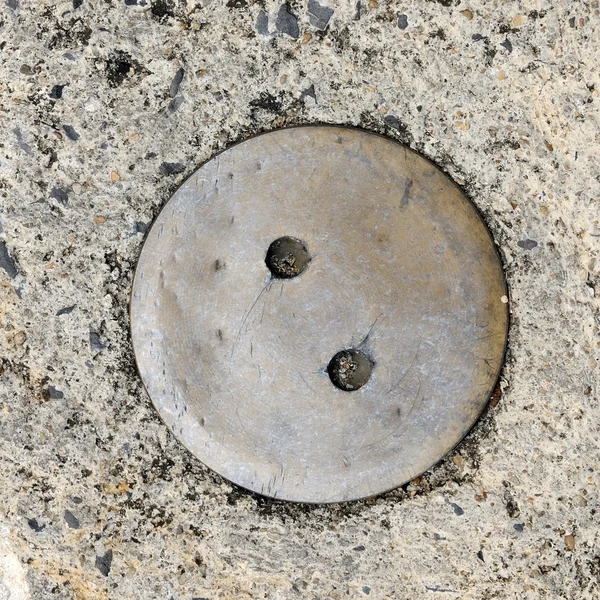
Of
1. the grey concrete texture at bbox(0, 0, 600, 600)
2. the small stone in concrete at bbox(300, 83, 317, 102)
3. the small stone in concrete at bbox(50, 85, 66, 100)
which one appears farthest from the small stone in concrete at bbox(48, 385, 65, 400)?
the small stone in concrete at bbox(300, 83, 317, 102)

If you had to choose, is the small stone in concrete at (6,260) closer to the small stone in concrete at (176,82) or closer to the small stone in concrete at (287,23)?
the small stone in concrete at (176,82)

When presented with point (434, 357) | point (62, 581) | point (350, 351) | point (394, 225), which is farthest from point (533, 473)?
point (62, 581)

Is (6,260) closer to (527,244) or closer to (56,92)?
(56,92)

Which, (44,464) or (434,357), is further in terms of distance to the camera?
(44,464)

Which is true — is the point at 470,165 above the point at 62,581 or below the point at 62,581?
above

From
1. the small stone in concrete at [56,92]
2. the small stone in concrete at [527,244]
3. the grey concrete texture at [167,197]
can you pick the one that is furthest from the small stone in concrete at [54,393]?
the small stone in concrete at [527,244]

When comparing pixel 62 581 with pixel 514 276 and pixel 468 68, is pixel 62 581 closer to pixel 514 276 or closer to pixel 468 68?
pixel 514 276

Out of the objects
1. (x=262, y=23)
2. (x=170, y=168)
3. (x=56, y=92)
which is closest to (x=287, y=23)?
(x=262, y=23)
